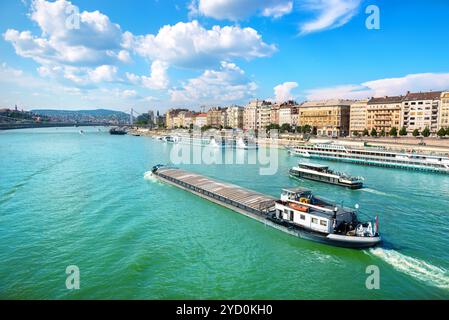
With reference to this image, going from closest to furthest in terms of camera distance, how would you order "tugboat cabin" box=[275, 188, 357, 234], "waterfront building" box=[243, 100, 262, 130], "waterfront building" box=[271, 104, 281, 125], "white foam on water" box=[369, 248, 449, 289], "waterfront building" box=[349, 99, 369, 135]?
1. "white foam on water" box=[369, 248, 449, 289]
2. "tugboat cabin" box=[275, 188, 357, 234]
3. "waterfront building" box=[349, 99, 369, 135]
4. "waterfront building" box=[271, 104, 281, 125]
5. "waterfront building" box=[243, 100, 262, 130]

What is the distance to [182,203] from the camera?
82.8 feet

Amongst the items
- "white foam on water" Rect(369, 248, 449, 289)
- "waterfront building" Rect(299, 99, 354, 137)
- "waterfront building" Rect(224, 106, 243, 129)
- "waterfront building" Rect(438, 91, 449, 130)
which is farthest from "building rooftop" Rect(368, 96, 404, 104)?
"white foam on water" Rect(369, 248, 449, 289)

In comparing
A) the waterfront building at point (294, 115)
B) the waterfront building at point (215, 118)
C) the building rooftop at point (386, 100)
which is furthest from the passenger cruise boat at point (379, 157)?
the waterfront building at point (215, 118)

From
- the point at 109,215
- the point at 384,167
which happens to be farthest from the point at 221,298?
the point at 384,167

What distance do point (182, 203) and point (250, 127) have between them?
106m

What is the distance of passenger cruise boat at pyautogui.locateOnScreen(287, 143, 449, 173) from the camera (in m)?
43.0

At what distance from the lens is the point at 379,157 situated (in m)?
48.7

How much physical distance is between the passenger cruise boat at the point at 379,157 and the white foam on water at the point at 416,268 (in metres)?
32.1

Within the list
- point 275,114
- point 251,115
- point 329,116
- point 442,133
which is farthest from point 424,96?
point 251,115

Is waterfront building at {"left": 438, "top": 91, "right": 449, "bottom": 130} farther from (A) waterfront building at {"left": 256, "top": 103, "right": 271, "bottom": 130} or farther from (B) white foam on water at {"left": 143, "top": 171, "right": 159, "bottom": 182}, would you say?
(B) white foam on water at {"left": 143, "top": 171, "right": 159, "bottom": 182}

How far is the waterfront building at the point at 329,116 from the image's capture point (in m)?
97.3

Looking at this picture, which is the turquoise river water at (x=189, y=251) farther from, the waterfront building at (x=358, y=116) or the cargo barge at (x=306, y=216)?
the waterfront building at (x=358, y=116)

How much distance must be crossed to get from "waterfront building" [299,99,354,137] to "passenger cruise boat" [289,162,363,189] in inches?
2418

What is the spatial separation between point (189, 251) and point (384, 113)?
83.0 metres
